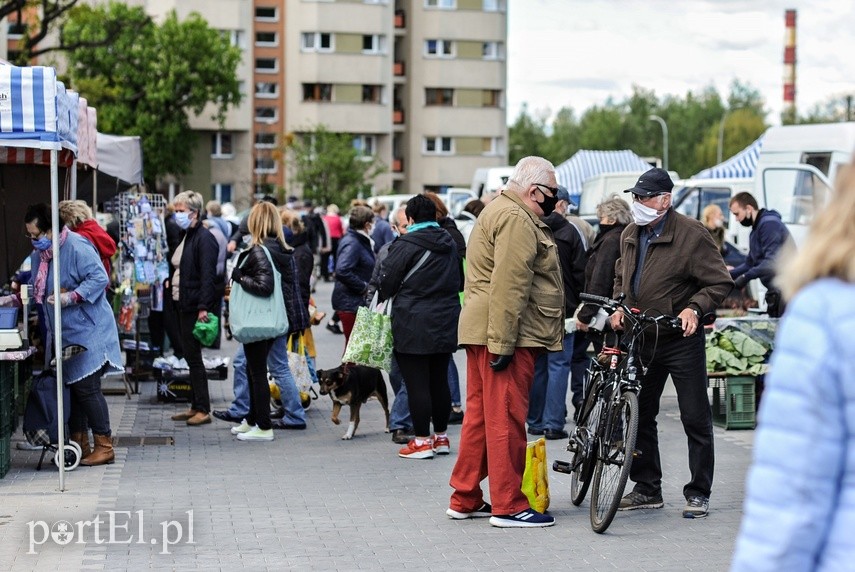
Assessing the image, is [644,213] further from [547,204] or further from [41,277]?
[41,277]

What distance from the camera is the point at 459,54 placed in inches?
Answer: 3450

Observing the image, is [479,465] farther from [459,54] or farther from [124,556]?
[459,54]

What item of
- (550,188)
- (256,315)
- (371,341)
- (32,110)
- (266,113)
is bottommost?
(371,341)

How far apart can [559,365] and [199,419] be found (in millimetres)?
3203

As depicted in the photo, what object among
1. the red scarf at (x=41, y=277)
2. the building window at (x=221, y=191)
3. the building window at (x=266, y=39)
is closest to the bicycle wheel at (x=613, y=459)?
the red scarf at (x=41, y=277)

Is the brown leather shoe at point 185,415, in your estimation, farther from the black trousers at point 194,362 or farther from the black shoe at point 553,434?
the black shoe at point 553,434

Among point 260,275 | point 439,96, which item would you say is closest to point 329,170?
point 439,96

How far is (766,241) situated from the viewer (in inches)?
518

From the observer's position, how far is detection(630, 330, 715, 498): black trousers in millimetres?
8039

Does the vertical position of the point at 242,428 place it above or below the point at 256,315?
below

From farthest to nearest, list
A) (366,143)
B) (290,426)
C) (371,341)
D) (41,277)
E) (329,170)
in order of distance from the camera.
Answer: (366,143), (329,170), (290,426), (371,341), (41,277)

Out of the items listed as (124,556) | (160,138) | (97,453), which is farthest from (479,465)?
(160,138)

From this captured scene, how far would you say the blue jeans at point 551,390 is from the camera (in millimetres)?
11273

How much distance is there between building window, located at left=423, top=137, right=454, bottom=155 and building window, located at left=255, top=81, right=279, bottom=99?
382 inches
